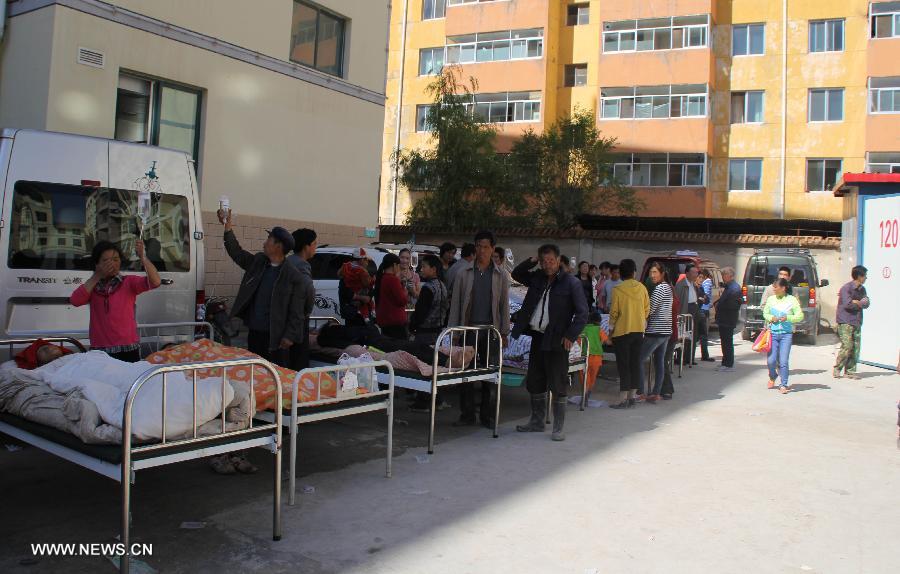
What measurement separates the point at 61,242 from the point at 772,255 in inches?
754

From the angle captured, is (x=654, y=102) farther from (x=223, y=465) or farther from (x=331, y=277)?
(x=223, y=465)

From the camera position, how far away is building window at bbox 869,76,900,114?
31000 mm

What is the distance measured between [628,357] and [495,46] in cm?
2968

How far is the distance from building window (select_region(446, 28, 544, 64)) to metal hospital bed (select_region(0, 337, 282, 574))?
33977mm

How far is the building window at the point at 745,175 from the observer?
109 feet

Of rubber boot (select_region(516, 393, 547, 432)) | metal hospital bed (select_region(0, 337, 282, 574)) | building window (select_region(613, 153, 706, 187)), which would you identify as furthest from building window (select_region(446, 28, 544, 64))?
metal hospital bed (select_region(0, 337, 282, 574))

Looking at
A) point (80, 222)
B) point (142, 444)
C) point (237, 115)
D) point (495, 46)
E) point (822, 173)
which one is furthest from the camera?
point (495, 46)

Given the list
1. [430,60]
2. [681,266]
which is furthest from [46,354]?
[430,60]

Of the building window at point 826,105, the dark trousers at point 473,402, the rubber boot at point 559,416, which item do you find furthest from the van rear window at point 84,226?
the building window at point 826,105

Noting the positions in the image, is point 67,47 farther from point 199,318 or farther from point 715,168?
point 715,168

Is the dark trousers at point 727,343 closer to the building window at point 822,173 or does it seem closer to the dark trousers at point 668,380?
the dark trousers at point 668,380

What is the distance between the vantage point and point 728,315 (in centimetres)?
1454

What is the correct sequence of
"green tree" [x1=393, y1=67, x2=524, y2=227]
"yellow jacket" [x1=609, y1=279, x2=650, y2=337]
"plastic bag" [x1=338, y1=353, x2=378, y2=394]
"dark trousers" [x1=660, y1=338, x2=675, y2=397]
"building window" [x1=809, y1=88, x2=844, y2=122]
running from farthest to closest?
1. "building window" [x1=809, y1=88, x2=844, y2=122]
2. "green tree" [x1=393, y1=67, x2=524, y2=227]
3. "dark trousers" [x1=660, y1=338, x2=675, y2=397]
4. "yellow jacket" [x1=609, y1=279, x2=650, y2=337]
5. "plastic bag" [x1=338, y1=353, x2=378, y2=394]

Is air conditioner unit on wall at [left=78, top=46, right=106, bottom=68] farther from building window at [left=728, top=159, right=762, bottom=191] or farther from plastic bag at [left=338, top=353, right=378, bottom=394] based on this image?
building window at [left=728, top=159, right=762, bottom=191]
